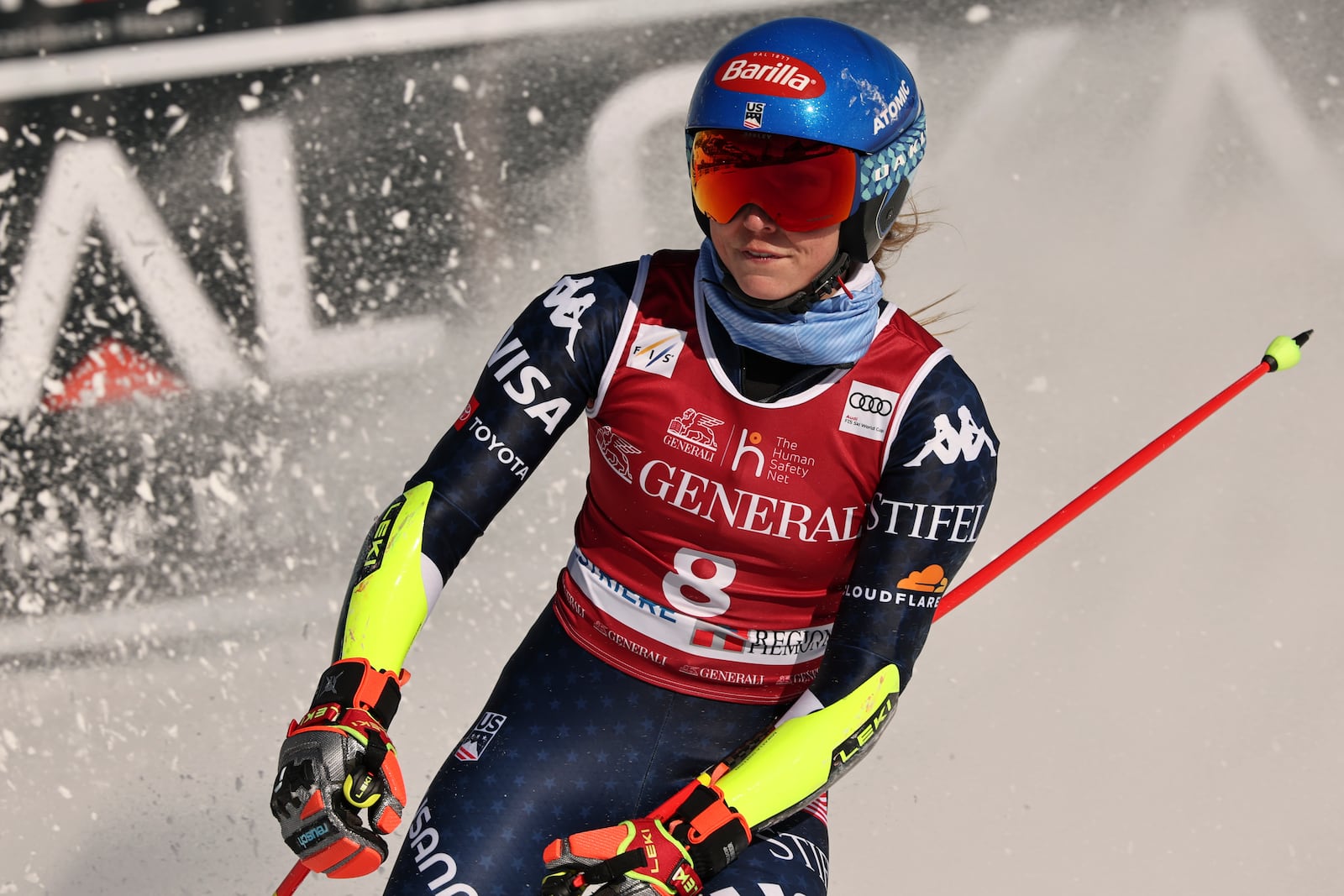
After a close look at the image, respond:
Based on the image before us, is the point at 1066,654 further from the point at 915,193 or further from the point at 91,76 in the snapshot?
the point at 91,76

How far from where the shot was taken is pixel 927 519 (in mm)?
2383

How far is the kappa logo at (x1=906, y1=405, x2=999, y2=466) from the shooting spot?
2.38 meters

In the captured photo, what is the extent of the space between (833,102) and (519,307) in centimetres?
342

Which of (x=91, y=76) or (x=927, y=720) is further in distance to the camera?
(x=91, y=76)

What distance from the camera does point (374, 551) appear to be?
239 cm

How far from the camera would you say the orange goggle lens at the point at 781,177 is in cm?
227

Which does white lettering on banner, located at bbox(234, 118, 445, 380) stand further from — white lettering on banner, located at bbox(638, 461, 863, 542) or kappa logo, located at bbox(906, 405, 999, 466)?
kappa logo, located at bbox(906, 405, 999, 466)

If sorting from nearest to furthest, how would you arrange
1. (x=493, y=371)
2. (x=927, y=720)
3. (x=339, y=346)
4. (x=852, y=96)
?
(x=852, y=96), (x=493, y=371), (x=927, y=720), (x=339, y=346)

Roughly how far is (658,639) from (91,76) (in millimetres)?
4335

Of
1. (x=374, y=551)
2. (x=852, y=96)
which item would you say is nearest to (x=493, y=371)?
(x=374, y=551)

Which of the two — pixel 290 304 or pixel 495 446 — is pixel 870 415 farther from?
pixel 290 304

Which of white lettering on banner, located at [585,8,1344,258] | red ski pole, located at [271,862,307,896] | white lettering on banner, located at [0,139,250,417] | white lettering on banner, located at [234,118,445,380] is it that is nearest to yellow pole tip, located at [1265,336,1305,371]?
red ski pole, located at [271,862,307,896]

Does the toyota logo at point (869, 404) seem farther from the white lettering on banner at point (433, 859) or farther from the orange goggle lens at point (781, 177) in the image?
the white lettering on banner at point (433, 859)

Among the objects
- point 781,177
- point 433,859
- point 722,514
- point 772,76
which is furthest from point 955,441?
point 433,859
